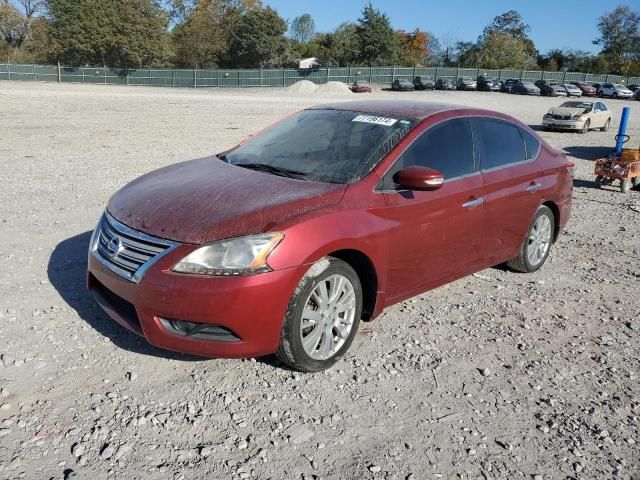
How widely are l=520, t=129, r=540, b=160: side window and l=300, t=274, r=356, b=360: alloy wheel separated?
8.87 ft

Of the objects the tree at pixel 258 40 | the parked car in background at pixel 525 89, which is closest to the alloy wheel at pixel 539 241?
the parked car in background at pixel 525 89

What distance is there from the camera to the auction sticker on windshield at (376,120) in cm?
446

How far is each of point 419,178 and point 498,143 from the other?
1.56m

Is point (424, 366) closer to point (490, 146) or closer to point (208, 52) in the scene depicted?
point (490, 146)

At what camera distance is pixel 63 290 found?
4.73 metres

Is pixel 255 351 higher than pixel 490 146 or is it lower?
lower

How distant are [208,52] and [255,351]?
259 feet

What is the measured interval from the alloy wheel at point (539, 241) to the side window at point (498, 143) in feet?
2.45

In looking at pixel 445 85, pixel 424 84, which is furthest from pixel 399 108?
pixel 445 85

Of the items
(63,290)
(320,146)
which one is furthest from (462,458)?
(63,290)

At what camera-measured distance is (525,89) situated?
5634cm

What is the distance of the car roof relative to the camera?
459 centimetres

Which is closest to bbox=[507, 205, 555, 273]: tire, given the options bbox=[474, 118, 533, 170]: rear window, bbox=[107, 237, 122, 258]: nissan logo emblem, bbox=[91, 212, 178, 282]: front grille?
bbox=[474, 118, 533, 170]: rear window

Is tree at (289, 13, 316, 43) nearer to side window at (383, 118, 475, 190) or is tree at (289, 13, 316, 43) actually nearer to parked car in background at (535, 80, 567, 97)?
parked car in background at (535, 80, 567, 97)
